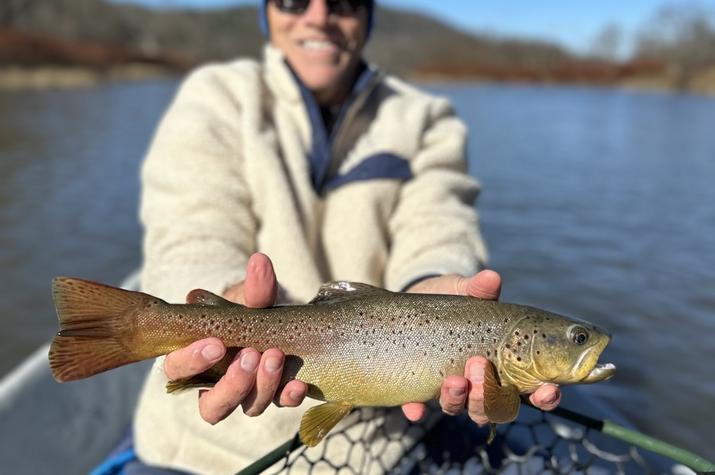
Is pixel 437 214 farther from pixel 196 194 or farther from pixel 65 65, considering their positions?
pixel 65 65

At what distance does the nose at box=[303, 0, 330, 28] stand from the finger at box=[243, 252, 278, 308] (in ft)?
5.90

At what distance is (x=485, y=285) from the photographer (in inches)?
97.0

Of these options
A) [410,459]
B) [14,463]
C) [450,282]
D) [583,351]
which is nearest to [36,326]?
[14,463]

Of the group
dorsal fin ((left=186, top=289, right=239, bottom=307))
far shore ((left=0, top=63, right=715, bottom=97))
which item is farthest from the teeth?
far shore ((left=0, top=63, right=715, bottom=97))

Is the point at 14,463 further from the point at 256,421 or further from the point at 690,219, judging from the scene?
the point at 690,219

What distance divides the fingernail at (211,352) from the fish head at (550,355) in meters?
1.04

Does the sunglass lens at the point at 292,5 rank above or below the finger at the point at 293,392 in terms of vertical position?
above

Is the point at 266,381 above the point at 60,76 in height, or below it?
above

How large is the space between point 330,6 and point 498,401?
242 cm

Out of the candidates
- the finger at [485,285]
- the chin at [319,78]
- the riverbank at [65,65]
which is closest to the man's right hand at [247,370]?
the finger at [485,285]

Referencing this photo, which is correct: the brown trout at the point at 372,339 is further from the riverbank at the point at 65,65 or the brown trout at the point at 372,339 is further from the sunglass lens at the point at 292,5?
the riverbank at the point at 65,65

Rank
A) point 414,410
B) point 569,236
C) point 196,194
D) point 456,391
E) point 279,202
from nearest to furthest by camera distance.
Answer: point 456,391 < point 414,410 < point 196,194 < point 279,202 < point 569,236

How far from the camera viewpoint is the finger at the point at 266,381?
2244mm

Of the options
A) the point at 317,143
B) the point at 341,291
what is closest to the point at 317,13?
the point at 317,143
